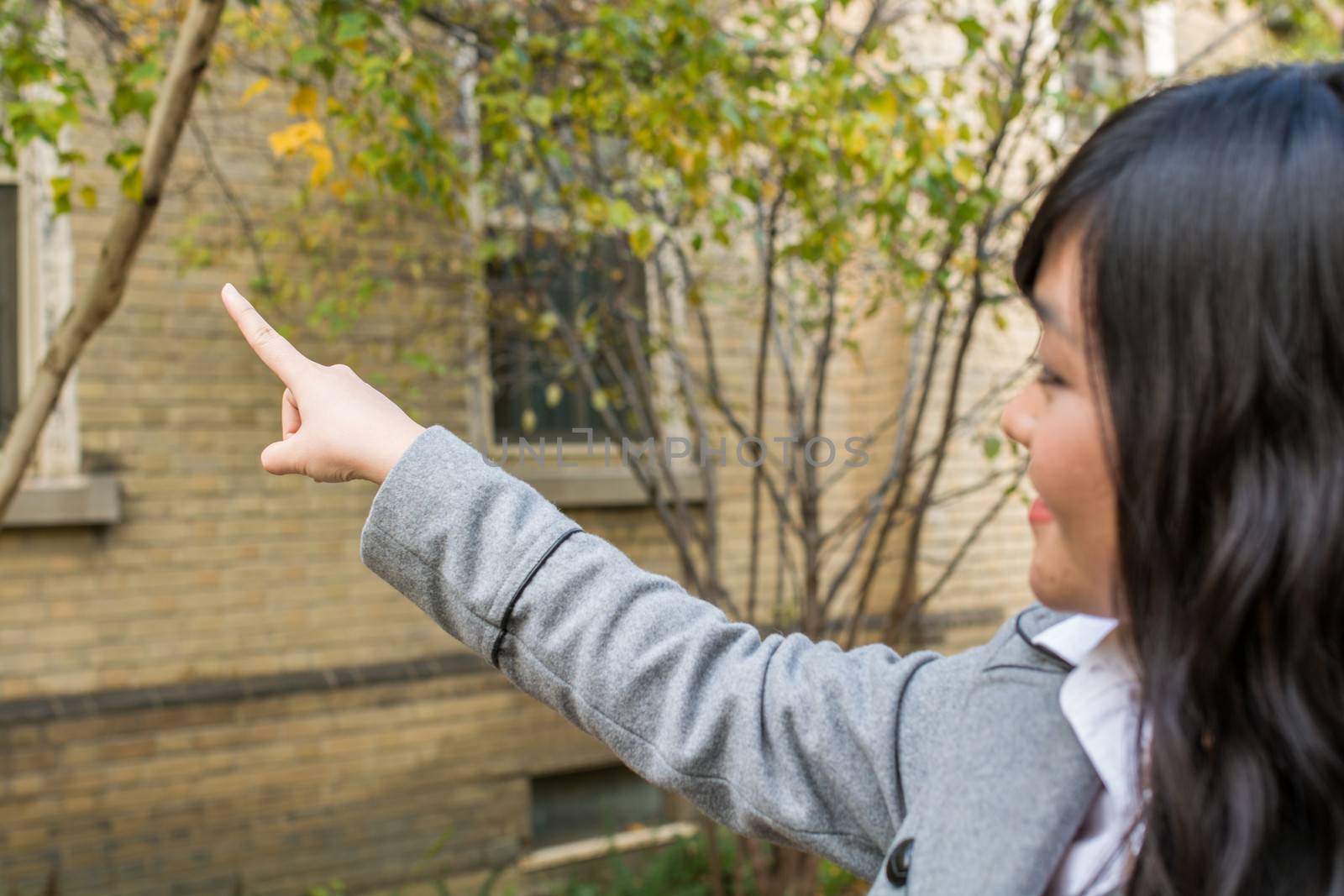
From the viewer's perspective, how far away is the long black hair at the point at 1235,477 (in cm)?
76

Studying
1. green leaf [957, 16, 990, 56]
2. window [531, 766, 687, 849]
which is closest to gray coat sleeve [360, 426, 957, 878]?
green leaf [957, 16, 990, 56]

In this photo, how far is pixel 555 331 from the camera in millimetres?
5473

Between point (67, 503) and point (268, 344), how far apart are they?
12.9 ft

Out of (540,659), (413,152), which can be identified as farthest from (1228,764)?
(413,152)

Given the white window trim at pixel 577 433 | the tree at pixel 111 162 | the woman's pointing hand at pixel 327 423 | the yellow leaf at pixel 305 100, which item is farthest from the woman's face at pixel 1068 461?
the white window trim at pixel 577 433

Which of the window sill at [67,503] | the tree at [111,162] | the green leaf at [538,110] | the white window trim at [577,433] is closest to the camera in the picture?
the tree at [111,162]

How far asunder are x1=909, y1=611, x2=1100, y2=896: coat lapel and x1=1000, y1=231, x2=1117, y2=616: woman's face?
97 millimetres

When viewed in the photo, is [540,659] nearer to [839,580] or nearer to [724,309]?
[839,580]

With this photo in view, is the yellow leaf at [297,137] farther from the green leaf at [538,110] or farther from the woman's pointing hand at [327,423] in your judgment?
the woman's pointing hand at [327,423]

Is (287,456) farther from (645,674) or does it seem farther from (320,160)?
(320,160)

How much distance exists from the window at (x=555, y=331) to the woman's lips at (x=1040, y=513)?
3.97 m

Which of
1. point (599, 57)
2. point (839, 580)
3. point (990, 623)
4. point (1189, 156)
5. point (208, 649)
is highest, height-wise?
point (599, 57)

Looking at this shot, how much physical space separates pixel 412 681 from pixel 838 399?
9.25 feet

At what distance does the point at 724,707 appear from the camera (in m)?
1.02
